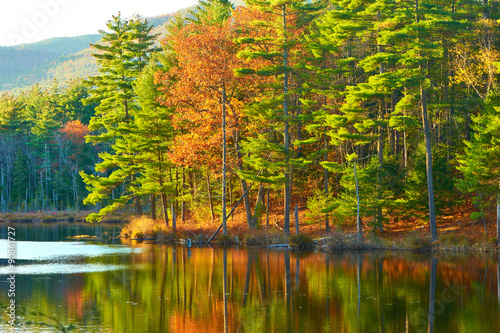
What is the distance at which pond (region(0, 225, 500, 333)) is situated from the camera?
48.1 feet

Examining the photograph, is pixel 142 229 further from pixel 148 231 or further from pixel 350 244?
pixel 350 244

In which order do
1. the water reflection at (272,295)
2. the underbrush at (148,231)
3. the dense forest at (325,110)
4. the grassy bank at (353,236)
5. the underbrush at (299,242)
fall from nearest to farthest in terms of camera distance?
1. the water reflection at (272,295)
2. the grassy bank at (353,236)
3. the dense forest at (325,110)
4. the underbrush at (299,242)
5. the underbrush at (148,231)

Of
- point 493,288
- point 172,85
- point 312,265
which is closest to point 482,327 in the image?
point 493,288

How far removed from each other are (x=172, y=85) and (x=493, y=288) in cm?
2728

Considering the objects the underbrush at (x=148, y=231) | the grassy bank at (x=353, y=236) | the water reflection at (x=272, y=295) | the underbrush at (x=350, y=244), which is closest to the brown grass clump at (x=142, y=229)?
the underbrush at (x=148, y=231)

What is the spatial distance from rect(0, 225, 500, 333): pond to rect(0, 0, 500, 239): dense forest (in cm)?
606

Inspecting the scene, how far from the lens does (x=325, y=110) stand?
38.5m

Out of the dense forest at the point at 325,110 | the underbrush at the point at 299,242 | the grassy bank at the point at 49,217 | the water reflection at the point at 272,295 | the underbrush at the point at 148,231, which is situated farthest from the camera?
the grassy bank at the point at 49,217

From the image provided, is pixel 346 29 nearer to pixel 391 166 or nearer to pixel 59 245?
pixel 391 166

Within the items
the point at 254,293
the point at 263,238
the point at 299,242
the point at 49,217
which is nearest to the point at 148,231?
the point at 263,238

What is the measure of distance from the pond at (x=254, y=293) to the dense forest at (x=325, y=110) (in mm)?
6062

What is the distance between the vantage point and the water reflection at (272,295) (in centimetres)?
1466

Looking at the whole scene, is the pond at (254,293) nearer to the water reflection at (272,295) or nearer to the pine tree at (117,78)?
the water reflection at (272,295)

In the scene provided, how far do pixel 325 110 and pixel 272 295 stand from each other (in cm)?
2190
